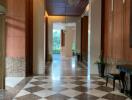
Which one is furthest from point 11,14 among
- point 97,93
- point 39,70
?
point 97,93

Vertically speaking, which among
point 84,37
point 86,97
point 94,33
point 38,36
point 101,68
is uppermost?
point 84,37

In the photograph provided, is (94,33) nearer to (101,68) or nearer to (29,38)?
(101,68)

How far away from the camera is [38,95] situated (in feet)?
19.0

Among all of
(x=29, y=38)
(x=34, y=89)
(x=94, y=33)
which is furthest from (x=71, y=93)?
(x=94, y=33)

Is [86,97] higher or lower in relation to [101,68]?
lower

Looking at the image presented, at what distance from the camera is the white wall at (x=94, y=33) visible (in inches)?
389

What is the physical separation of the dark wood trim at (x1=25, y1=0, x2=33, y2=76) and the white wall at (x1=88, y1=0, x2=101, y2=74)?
9.12ft

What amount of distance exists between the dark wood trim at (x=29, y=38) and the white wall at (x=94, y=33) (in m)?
2.78

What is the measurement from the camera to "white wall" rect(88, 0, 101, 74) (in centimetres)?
989

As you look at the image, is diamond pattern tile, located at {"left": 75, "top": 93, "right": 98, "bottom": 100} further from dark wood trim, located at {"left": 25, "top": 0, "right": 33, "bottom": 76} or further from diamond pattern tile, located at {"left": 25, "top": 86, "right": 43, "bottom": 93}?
dark wood trim, located at {"left": 25, "top": 0, "right": 33, "bottom": 76}

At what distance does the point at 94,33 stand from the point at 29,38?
3.03m

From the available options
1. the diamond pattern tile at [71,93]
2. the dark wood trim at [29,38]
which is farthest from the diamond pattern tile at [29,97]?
the dark wood trim at [29,38]

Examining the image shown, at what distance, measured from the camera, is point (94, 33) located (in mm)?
9922

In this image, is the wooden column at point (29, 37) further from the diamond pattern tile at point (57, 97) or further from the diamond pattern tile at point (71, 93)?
the diamond pattern tile at point (57, 97)
